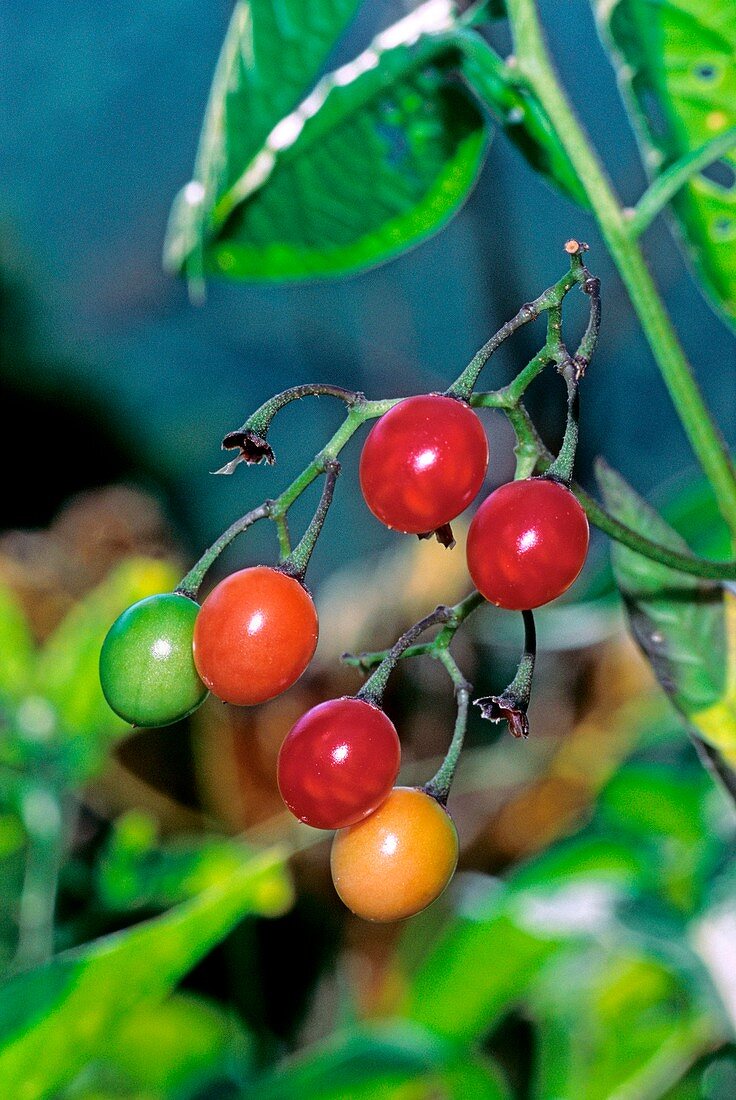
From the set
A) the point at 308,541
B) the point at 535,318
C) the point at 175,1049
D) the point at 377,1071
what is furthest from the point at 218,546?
the point at 175,1049

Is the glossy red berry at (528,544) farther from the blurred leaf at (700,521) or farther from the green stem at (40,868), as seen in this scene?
the green stem at (40,868)

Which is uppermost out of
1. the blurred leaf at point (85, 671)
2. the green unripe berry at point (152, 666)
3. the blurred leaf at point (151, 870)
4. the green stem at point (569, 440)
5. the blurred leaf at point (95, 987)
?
the green stem at point (569, 440)

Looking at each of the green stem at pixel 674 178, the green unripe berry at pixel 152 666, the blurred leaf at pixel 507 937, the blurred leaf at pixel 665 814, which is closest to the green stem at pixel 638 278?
the green stem at pixel 674 178

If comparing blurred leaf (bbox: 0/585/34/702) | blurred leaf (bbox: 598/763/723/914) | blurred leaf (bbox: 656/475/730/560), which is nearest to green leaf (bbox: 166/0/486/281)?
blurred leaf (bbox: 656/475/730/560)

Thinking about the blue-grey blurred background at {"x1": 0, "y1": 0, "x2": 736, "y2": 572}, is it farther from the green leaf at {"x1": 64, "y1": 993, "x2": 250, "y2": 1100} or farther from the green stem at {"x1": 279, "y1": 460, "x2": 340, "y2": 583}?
the green stem at {"x1": 279, "y1": 460, "x2": 340, "y2": 583}

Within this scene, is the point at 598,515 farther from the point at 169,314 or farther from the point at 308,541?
the point at 169,314

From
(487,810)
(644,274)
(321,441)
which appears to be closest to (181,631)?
(644,274)
